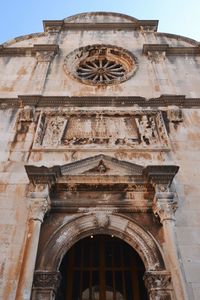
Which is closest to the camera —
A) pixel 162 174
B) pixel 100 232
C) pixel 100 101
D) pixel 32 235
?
pixel 32 235

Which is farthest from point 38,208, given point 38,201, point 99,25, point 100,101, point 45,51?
point 99,25

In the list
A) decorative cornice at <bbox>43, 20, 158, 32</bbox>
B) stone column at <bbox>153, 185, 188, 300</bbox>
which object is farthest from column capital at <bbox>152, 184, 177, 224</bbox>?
decorative cornice at <bbox>43, 20, 158, 32</bbox>

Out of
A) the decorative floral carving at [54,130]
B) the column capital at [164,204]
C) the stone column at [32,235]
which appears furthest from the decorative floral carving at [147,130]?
the stone column at [32,235]

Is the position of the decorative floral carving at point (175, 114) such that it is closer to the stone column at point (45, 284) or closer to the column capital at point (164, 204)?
the column capital at point (164, 204)

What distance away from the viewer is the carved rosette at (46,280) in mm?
6305

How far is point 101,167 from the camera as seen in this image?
813 centimetres

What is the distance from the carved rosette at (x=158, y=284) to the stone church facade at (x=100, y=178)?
0.02 meters

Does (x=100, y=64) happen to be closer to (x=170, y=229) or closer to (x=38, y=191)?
(x=38, y=191)

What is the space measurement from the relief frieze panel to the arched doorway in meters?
2.74

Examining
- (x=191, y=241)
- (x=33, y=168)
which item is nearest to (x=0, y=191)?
(x=33, y=168)

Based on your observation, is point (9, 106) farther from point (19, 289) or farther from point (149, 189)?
point (19, 289)

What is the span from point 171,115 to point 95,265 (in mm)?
5200

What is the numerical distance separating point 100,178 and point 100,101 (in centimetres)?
354

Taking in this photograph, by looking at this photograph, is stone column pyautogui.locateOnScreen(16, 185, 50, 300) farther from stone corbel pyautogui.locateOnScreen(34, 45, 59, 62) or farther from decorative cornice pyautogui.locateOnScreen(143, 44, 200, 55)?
decorative cornice pyautogui.locateOnScreen(143, 44, 200, 55)
